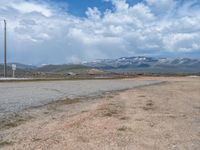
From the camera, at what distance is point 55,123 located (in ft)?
41.9

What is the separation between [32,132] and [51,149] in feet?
8.00

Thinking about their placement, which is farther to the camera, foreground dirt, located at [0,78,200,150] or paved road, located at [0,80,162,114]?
paved road, located at [0,80,162,114]

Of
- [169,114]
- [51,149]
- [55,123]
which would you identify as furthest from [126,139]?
[169,114]

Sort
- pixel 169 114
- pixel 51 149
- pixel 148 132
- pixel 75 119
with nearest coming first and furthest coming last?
pixel 51 149, pixel 148 132, pixel 75 119, pixel 169 114

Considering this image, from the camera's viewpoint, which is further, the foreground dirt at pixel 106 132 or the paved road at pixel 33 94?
the paved road at pixel 33 94

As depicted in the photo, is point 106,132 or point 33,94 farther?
point 33,94

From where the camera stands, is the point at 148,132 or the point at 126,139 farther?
the point at 148,132

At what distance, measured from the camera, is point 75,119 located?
44.7 feet

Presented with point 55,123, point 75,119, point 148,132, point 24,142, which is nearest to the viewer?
point 24,142

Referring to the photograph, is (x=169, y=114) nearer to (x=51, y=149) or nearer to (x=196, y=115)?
(x=196, y=115)

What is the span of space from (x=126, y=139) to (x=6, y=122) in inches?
197

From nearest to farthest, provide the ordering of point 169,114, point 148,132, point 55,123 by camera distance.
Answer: point 148,132 < point 55,123 < point 169,114

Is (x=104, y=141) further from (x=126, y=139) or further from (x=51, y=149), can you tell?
(x=51, y=149)

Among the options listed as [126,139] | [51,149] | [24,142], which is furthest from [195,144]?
[24,142]
